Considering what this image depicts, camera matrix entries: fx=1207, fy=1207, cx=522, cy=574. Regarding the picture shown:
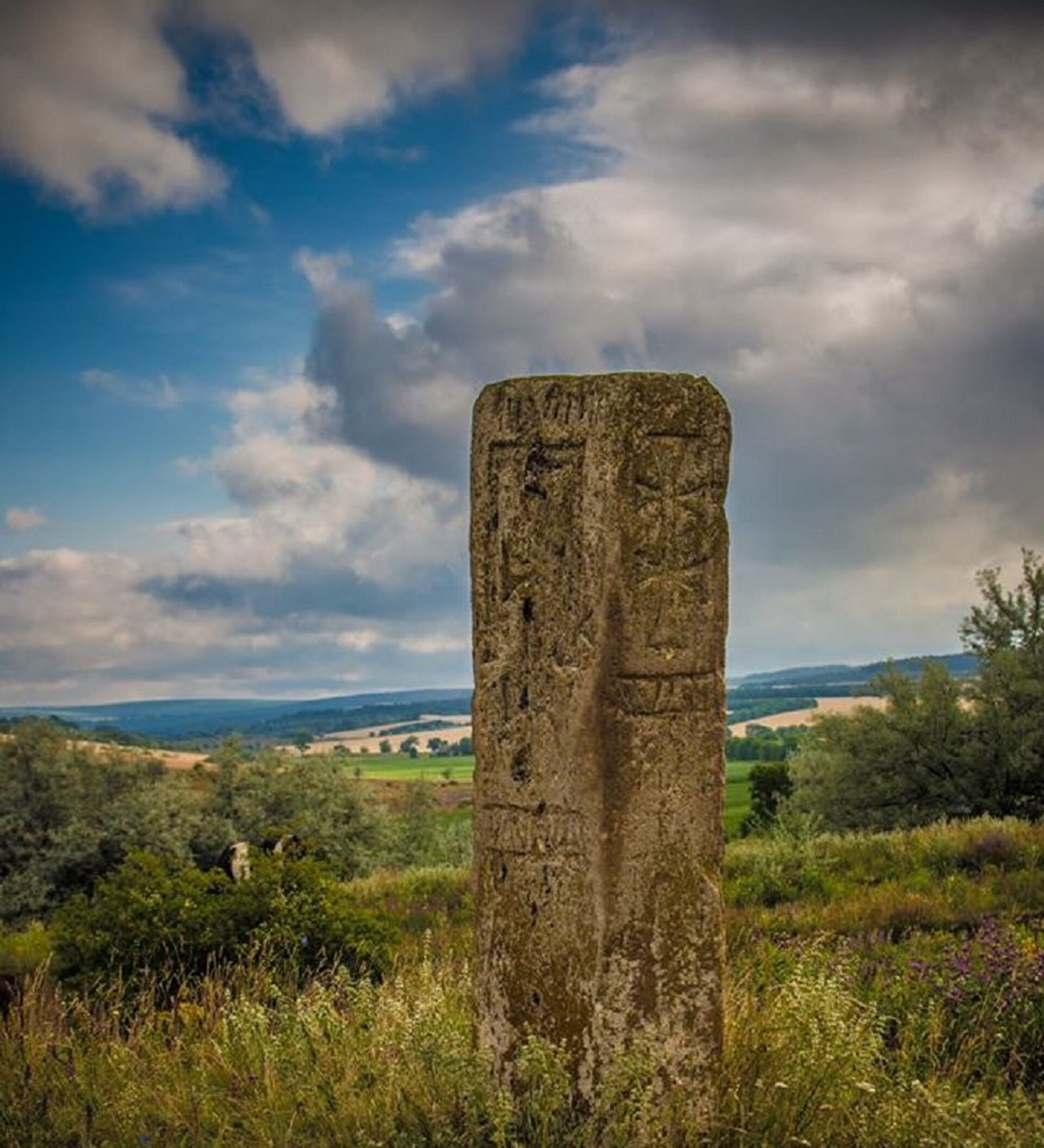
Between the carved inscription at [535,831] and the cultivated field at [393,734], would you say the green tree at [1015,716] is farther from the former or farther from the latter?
the cultivated field at [393,734]

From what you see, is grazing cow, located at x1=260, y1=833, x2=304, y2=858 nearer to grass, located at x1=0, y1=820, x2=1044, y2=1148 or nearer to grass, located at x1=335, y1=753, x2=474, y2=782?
grass, located at x1=0, y1=820, x2=1044, y2=1148

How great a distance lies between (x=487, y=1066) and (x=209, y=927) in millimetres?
6316

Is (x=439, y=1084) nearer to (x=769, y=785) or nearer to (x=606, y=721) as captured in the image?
(x=606, y=721)

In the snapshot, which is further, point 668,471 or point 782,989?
point 782,989

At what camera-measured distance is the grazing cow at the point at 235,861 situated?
15.1 metres

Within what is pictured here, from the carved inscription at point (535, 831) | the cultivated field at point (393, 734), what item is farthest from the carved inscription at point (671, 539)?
the cultivated field at point (393, 734)

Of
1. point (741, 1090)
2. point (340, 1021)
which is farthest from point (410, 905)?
point (741, 1090)

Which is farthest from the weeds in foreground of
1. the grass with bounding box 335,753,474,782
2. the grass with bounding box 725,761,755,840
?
the grass with bounding box 335,753,474,782

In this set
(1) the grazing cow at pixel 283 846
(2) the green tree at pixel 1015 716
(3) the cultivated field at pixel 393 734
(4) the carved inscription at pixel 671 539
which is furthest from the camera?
(3) the cultivated field at pixel 393 734

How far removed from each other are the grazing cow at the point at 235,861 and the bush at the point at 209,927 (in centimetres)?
249

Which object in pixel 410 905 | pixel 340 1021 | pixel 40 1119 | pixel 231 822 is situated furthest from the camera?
pixel 231 822

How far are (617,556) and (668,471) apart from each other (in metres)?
0.54

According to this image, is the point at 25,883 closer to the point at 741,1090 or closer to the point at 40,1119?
the point at 40,1119

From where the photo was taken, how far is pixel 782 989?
26.0ft
